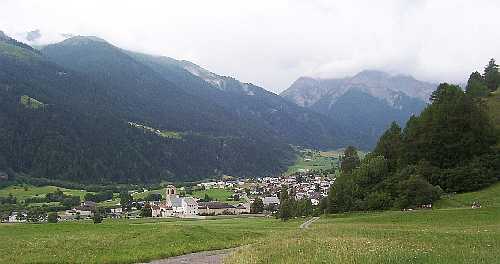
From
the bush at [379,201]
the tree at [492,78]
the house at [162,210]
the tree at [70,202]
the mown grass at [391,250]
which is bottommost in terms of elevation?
the house at [162,210]

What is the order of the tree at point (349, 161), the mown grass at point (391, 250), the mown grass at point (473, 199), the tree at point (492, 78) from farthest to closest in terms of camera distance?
the tree at point (492, 78), the tree at point (349, 161), the mown grass at point (473, 199), the mown grass at point (391, 250)

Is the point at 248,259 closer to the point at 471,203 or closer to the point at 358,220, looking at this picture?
the point at 358,220

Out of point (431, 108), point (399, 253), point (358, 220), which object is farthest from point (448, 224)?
point (431, 108)

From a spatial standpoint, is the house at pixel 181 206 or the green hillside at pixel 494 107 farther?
the house at pixel 181 206

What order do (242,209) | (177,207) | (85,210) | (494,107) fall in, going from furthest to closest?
1. (177,207)
2. (85,210)
3. (242,209)
4. (494,107)

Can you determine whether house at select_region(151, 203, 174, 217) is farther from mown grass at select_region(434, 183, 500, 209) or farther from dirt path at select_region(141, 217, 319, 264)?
dirt path at select_region(141, 217, 319, 264)

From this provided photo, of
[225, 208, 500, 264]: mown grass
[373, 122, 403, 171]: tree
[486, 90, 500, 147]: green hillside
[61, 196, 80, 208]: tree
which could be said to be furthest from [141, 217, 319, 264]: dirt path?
[61, 196, 80, 208]: tree

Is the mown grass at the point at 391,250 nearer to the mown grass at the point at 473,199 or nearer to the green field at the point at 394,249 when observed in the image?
the green field at the point at 394,249

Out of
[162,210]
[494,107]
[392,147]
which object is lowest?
[162,210]

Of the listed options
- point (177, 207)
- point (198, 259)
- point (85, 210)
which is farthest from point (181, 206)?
point (198, 259)

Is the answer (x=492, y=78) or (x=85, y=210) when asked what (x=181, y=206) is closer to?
(x=85, y=210)

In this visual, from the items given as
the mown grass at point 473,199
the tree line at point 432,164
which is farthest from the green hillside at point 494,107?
the mown grass at point 473,199

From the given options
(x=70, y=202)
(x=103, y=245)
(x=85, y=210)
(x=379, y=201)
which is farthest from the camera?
(x=70, y=202)

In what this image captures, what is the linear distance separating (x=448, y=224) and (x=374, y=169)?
1159 inches
